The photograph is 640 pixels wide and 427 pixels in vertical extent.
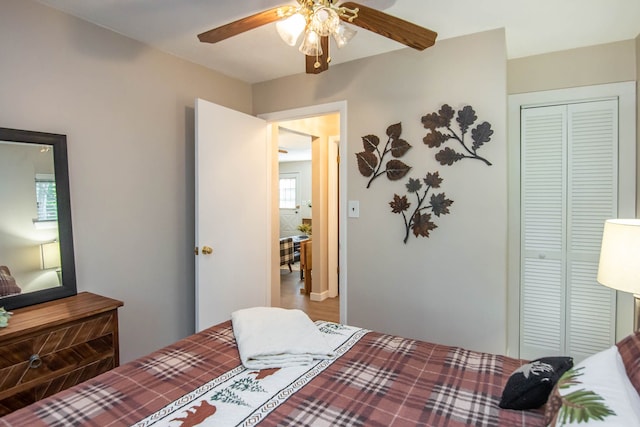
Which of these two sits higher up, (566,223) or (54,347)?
(566,223)

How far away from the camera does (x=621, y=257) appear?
1.67 meters

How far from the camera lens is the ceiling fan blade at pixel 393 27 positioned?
55.4 inches

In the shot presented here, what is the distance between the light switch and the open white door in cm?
85

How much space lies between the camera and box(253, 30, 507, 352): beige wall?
7.32 feet

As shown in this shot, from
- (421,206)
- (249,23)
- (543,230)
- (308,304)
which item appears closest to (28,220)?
(249,23)

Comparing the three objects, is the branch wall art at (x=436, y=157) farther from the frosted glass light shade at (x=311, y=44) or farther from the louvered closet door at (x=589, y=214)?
the frosted glass light shade at (x=311, y=44)

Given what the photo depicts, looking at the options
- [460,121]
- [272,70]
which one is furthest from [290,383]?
[272,70]

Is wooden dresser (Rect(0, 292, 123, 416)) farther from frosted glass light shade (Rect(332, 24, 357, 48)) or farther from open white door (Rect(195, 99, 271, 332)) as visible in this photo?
frosted glass light shade (Rect(332, 24, 357, 48))

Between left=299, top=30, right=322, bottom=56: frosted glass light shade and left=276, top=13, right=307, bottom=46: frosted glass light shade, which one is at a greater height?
left=276, top=13, right=307, bottom=46: frosted glass light shade

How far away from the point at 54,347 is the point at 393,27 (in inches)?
81.1

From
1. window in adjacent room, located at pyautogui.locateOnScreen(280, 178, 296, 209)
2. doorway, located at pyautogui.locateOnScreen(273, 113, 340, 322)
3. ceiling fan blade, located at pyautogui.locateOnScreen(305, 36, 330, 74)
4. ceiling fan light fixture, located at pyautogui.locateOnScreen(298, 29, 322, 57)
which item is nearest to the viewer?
ceiling fan light fixture, located at pyautogui.locateOnScreen(298, 29, 322, 57)

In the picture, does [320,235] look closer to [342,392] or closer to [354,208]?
[354,208]

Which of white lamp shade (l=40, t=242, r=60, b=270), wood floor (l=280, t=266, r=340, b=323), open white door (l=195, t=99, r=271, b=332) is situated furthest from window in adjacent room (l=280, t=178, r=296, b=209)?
white lamp shade (l=40, t=242, r=60, b=270)

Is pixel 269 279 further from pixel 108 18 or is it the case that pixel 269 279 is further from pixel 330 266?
pixel 108 18
